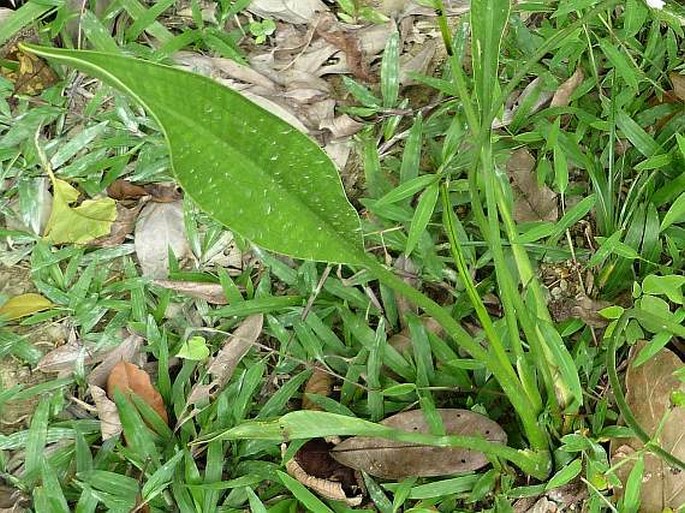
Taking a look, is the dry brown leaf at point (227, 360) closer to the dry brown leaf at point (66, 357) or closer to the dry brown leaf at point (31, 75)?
the dry brown leaf at point (66, 357)

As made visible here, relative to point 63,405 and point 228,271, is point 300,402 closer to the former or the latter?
point 228,271

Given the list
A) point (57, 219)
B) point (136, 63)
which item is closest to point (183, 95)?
point (136, 63)

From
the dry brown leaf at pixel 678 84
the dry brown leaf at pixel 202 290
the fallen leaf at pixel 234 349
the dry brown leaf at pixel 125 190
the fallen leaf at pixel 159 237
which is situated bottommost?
the fallen leaf at pixel 234 349

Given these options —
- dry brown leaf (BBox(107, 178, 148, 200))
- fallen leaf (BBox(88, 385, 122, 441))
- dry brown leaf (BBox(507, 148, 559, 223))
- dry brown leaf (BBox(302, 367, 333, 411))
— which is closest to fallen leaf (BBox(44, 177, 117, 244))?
dry brown leaf (BBox(107, 178, 148, 200))

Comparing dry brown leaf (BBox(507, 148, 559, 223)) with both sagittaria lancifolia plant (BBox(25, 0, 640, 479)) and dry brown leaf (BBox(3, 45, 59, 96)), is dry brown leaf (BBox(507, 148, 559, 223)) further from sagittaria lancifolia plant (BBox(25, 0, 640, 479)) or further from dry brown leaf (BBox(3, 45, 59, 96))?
dry brown leaf (BBox(3, 45, 59, 96))

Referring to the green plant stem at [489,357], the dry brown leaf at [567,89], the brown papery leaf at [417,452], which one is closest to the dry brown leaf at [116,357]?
the brown papery leaf at [417,452]

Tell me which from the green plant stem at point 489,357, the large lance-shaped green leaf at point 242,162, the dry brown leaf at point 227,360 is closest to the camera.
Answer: the large lance-shaped green leaf at point 242,162

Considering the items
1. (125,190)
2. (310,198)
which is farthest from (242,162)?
(125,190)
